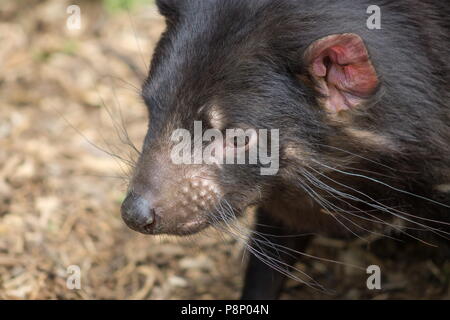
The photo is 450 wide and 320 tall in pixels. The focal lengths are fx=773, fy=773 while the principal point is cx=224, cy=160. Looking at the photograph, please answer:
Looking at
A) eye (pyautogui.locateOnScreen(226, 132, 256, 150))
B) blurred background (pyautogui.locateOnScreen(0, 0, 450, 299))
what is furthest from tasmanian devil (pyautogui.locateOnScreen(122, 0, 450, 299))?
blurred background (pyautogui.locateOnScreen(0, 0, 450, 299))

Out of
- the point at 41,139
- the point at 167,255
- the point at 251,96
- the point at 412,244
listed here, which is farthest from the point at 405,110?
the point at 41,139

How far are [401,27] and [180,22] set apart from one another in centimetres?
104

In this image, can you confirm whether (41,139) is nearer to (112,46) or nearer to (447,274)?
(112,46)

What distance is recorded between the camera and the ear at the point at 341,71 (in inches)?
124

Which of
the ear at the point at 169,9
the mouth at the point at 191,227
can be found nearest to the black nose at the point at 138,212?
the mouth at the point at 191,227

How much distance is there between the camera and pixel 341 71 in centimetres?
331

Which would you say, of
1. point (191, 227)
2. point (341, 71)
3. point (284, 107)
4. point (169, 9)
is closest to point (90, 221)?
point (191, 227)

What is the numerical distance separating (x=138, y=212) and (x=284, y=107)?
31.7 inches

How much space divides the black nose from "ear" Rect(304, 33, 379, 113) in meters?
0.92

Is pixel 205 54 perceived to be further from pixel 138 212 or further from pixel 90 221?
pixel 90 221

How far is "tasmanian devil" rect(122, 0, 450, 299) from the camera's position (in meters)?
3.42

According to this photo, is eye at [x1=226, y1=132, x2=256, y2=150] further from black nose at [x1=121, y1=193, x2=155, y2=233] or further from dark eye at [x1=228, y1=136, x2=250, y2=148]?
black nose at [x1=121, y1=193, x2=155, y2=233]

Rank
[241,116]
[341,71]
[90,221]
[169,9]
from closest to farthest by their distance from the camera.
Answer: [341,71], [241,116], [169,9], [90,221]

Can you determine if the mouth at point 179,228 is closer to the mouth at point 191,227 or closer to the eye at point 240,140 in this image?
the mouth at point 191,227
